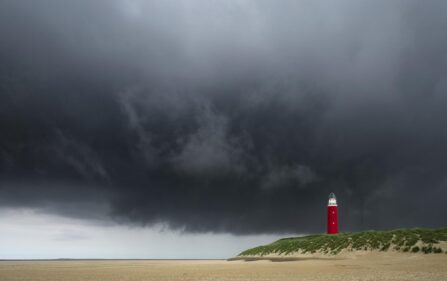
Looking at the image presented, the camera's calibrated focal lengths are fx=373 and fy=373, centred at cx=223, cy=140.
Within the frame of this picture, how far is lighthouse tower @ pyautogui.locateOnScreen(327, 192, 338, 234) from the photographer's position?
9319cm

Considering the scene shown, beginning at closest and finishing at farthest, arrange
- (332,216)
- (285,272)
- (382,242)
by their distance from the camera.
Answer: (285,272)
(382,242)
(332,216)

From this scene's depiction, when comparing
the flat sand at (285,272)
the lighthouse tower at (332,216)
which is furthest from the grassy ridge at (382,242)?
the lighthouse tower at (332,216)

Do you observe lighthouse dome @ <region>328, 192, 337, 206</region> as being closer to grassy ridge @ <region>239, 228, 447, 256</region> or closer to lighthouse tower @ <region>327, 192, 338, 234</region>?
lighthouse tower @ <region>327, 192, 338, 234</region>

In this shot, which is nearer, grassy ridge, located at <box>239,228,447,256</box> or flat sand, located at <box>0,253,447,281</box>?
flat sand, located at <box>0,253,447,281</box>

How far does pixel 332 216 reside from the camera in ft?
311

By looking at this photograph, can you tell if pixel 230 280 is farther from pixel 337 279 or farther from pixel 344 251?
pixel 344 251

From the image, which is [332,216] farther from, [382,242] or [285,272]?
[285,272]

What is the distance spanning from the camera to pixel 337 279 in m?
25.9

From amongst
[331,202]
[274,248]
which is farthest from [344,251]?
[331,202]

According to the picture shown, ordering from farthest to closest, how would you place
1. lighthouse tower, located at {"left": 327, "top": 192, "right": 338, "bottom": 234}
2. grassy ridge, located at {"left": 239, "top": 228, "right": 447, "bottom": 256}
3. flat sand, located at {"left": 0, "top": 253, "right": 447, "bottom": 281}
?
lighthouse tower, located at {"left": 327, "top": 192, "right": 338, "bottom": 234}
grassy ridge, located at {"left": 239, "top": 228, "right": 447, "bottom": 256}
flat sand, located at {"left": 0, "top": 253, "right": 447, "bottom": 281}

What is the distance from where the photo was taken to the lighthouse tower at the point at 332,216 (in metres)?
93.2

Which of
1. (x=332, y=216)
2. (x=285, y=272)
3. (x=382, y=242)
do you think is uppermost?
(x=332, y=216)

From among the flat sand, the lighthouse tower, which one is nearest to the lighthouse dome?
the lighthouse tower

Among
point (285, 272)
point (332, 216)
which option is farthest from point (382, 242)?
point (332, 216)
